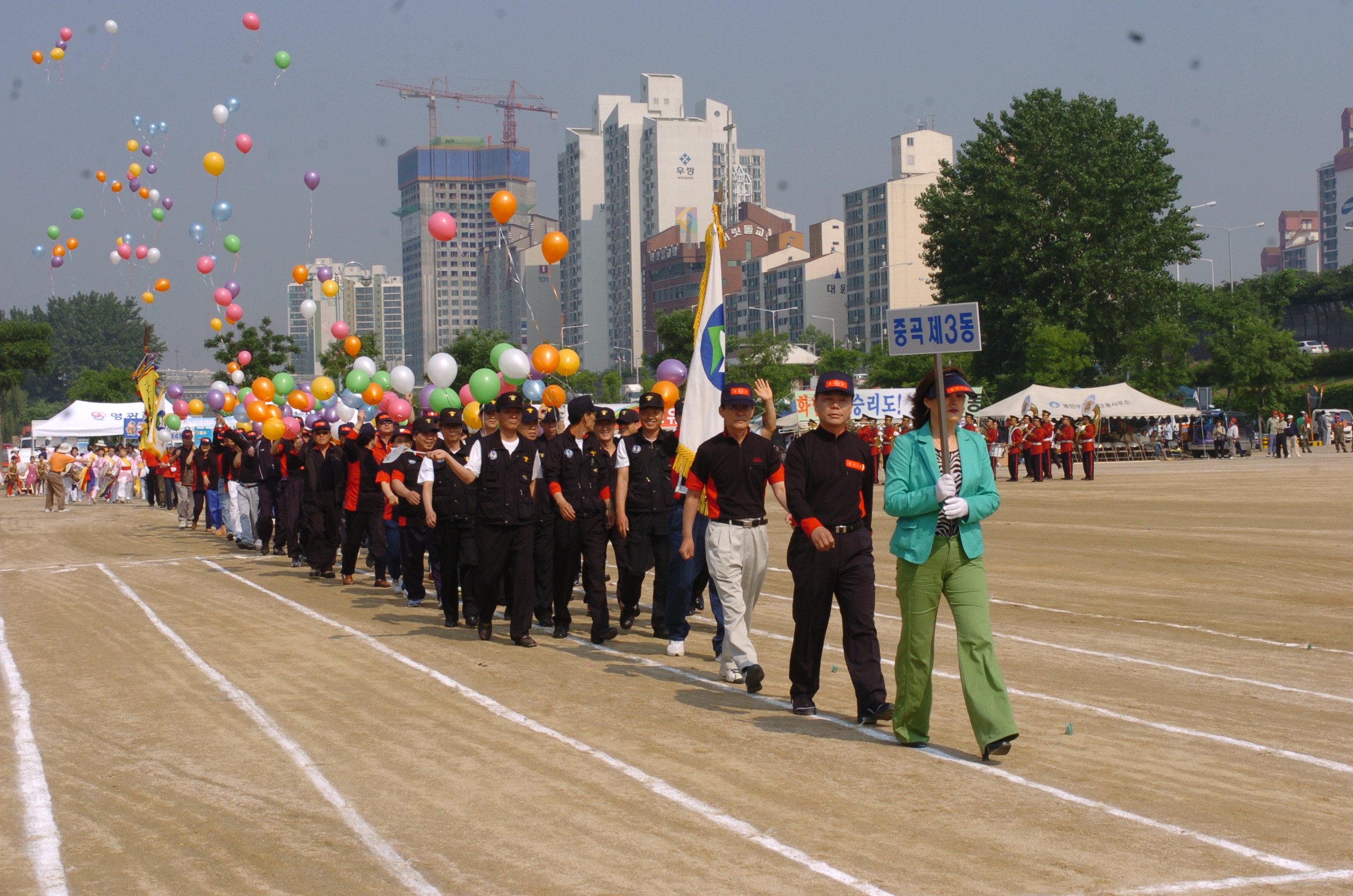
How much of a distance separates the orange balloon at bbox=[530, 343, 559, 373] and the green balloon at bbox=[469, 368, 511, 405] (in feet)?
2.56

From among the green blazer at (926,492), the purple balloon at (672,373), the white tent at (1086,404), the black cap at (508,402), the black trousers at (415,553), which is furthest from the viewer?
the white tent at (1086,404)

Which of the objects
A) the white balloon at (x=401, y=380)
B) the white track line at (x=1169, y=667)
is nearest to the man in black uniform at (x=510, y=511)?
the white track line at (x=1169, y=667)

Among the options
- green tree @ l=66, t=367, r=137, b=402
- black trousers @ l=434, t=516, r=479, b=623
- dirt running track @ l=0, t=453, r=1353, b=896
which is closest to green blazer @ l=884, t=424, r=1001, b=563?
dirt running track @ l=0, t=453, r=1353, b=896

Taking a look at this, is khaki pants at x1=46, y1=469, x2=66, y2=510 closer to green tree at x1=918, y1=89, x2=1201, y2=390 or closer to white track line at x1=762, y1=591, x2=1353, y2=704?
white track line at x1=762, y1=591, x2=1353, y2=704

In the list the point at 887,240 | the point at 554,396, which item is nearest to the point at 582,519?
the point at 554,396

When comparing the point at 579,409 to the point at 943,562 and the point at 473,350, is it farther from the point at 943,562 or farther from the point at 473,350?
the point at 473,350

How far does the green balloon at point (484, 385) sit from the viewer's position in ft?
59.4

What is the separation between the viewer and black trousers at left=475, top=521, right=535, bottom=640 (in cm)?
1097

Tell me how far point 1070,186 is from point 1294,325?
184 feet

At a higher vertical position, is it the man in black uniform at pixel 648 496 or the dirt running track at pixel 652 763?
the man in black uniform at pixel 648 496

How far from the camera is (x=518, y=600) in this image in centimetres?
1098

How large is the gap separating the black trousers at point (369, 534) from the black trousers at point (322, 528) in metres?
0.80

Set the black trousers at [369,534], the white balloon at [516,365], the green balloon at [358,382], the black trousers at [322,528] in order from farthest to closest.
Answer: the green balloon at [358,382] < the white balloon at [516,365] < the black trousers at [322,528] < the black trousers at [369,534]

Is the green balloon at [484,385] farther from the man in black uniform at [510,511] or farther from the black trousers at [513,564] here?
the black trousers at [513,564]
